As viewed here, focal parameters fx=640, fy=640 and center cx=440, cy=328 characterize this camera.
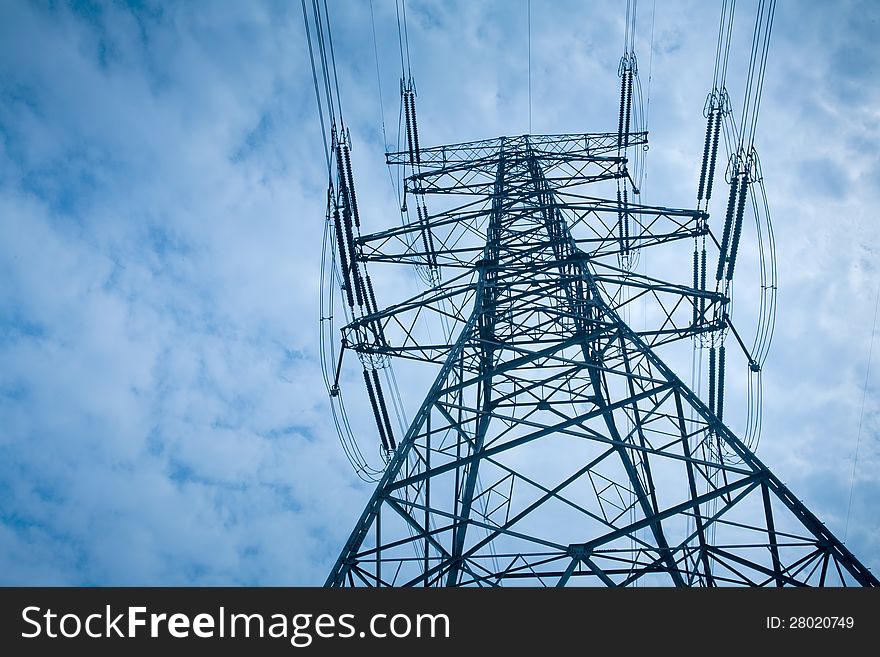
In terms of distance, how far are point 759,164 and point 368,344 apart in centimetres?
825

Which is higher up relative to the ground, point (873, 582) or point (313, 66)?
point (313, 66)

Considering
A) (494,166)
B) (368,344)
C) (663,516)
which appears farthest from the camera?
(494,166)

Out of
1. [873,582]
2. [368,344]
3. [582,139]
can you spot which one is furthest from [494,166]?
[873,582]
